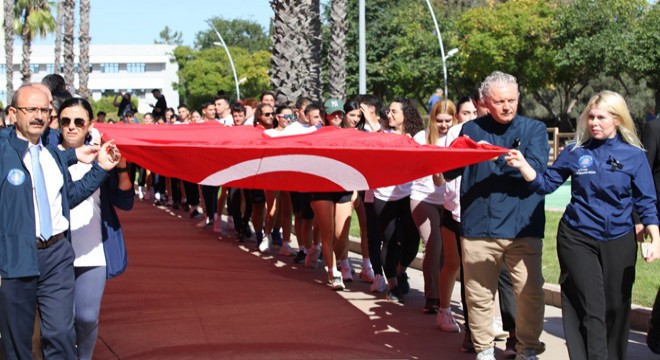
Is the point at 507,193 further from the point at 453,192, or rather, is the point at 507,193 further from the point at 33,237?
the point at 33,237

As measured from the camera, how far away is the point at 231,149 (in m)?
7.58

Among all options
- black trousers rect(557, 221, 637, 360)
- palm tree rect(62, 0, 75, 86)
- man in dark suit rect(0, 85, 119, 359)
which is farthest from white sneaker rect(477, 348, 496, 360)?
palm tree rect(62, 0, 75, 86)

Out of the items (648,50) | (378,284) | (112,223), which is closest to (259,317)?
(378,284)

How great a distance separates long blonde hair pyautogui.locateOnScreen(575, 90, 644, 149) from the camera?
650 centimetres

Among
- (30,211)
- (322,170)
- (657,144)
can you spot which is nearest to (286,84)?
(322,170)

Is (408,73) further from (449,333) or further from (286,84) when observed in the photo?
(449,333)

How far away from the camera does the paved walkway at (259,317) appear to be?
794 cm

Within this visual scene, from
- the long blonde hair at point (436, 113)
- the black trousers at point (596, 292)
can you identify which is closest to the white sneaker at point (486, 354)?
the black trousers at point (596, 292)

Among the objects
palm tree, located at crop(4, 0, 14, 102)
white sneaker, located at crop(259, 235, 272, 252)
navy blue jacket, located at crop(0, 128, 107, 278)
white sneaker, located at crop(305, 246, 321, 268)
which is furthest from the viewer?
palm tree, located at crop(4, 0, 14, 102)

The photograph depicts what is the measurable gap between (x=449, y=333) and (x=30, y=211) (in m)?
4.23

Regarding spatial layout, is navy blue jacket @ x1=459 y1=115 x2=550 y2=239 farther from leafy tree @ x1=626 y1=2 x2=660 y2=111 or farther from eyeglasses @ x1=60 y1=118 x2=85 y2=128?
leafy tree @ x1=626 y1=2 x2=660 y2=111

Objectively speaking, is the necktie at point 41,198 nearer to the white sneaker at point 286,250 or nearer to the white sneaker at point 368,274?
the white sneaker at point 368,274

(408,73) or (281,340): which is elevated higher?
(408,73)

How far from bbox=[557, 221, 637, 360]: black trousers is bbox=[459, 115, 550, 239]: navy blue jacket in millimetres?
321
